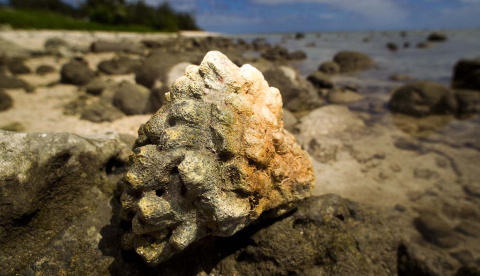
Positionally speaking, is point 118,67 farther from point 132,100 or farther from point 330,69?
point 330,69

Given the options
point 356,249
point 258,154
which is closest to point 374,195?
point 356,249

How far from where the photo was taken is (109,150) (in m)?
2.92

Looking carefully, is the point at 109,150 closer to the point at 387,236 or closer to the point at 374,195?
the point at 387,236

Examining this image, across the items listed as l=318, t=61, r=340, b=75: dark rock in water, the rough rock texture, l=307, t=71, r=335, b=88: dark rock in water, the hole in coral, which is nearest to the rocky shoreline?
the rough rock texture

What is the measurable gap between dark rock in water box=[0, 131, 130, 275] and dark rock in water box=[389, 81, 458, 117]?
8.67 meters

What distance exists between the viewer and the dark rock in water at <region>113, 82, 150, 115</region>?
21.2 feet

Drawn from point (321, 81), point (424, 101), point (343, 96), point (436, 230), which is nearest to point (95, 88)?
point (343, 96)

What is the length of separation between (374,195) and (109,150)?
13.3 feet

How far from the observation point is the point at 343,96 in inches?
370

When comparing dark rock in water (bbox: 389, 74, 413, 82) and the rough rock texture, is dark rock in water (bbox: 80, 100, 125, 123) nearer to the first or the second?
the rough rock texture

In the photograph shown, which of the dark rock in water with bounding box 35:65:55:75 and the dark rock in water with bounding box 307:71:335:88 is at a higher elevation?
the dark rock in water with bounding box 307:71:335:88

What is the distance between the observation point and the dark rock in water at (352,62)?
1544 cm

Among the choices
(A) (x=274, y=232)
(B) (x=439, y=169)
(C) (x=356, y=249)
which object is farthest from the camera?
(B) (x=439, y=169)

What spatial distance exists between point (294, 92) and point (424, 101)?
13.8 feet
